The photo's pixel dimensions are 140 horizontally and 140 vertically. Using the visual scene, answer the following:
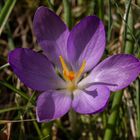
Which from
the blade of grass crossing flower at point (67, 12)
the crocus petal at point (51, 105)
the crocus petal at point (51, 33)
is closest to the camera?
the crocus petal at point (51, 105)

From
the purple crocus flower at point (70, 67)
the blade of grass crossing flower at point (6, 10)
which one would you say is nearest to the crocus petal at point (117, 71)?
the purple crocus flower at point (70, 67)

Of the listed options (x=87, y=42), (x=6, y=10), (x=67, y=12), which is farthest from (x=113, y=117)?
(x=6, y=10)

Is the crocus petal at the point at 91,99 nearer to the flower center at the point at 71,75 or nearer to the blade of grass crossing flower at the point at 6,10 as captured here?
the flower center at the point at 71,75

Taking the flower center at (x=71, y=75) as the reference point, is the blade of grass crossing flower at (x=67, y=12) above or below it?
above

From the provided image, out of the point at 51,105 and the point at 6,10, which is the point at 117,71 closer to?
the point at 51,105

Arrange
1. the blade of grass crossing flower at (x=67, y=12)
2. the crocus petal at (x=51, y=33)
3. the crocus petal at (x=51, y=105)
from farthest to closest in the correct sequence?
the blade of grass crossing flower at (x=67, y=12) → the crocus petal at (x=51, y=33) → the crocus petal at (x=51, y=105)

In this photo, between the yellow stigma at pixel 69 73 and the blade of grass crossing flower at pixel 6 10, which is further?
the blade of grass crossing flower at pixel 6 10

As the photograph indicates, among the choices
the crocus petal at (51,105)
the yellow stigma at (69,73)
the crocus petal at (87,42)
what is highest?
the crocus petal at (87,42)
